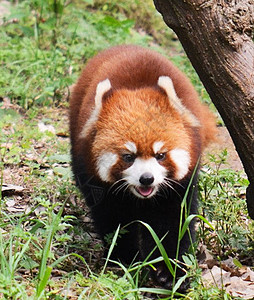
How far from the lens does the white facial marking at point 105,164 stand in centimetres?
396

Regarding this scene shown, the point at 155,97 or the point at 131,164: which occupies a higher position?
the point at 155,97

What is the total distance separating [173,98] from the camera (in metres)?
4.05

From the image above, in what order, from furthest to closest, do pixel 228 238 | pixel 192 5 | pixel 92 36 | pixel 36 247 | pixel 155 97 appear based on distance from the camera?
pixel 92 36 → pixel 228 238 → pixel 155 97 → pixel 36 247 → pixel 192 5

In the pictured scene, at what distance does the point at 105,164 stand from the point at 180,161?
0.51 m

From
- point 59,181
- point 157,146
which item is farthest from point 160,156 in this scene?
point 59,181

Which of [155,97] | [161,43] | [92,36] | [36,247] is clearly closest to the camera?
[36,247]

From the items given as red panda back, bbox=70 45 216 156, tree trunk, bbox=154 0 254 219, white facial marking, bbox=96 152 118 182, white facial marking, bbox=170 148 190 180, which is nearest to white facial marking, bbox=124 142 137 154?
white facial marking, bbox=96 152 118 182

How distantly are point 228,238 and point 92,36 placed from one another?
410 centimetres

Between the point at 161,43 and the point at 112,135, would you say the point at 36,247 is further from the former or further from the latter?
the point at 161,43

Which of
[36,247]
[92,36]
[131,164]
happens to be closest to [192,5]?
[131,164]

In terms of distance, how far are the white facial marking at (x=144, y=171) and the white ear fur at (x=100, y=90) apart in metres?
0.52

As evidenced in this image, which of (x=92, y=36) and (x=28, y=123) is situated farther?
(x=92, y=36)

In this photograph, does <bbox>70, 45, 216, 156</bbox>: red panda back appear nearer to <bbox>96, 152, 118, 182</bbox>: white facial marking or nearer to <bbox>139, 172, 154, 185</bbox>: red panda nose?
<bbox>96, 152, 118, 182</bbox>: white facial marking

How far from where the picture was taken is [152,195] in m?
3.99
